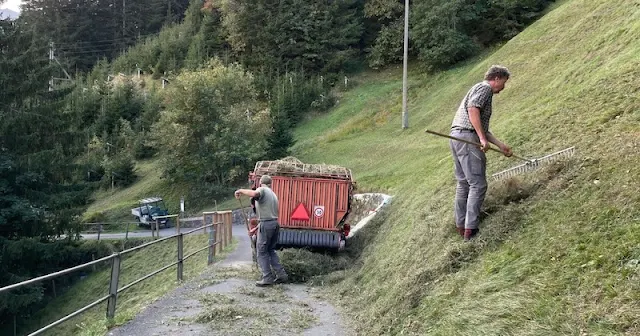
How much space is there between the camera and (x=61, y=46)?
7250cm

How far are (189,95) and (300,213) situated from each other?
22499 mm

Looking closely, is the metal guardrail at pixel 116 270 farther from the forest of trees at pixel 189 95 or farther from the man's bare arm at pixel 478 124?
the forest of trees at pixel 189 95

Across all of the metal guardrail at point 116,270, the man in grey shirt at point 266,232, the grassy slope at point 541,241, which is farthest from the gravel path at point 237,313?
→ the grassy slope at point 541,241

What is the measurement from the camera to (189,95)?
3316 centimetres

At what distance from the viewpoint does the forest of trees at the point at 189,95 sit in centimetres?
2484

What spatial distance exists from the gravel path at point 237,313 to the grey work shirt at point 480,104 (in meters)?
2.95

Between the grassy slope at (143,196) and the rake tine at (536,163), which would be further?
the grassy slope at (143,196)

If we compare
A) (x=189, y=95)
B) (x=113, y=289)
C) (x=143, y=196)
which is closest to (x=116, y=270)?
(x=113, y=289)

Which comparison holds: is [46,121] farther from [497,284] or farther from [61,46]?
[61,46]

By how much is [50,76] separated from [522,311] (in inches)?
1095

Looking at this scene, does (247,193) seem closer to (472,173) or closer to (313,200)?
(313,200)

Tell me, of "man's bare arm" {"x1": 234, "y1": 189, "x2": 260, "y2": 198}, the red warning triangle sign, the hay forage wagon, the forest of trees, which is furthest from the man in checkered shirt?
the forest of trees

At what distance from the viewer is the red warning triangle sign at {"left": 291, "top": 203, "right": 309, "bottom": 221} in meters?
12.7

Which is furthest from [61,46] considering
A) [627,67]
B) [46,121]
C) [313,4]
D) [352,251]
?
[627,67]
